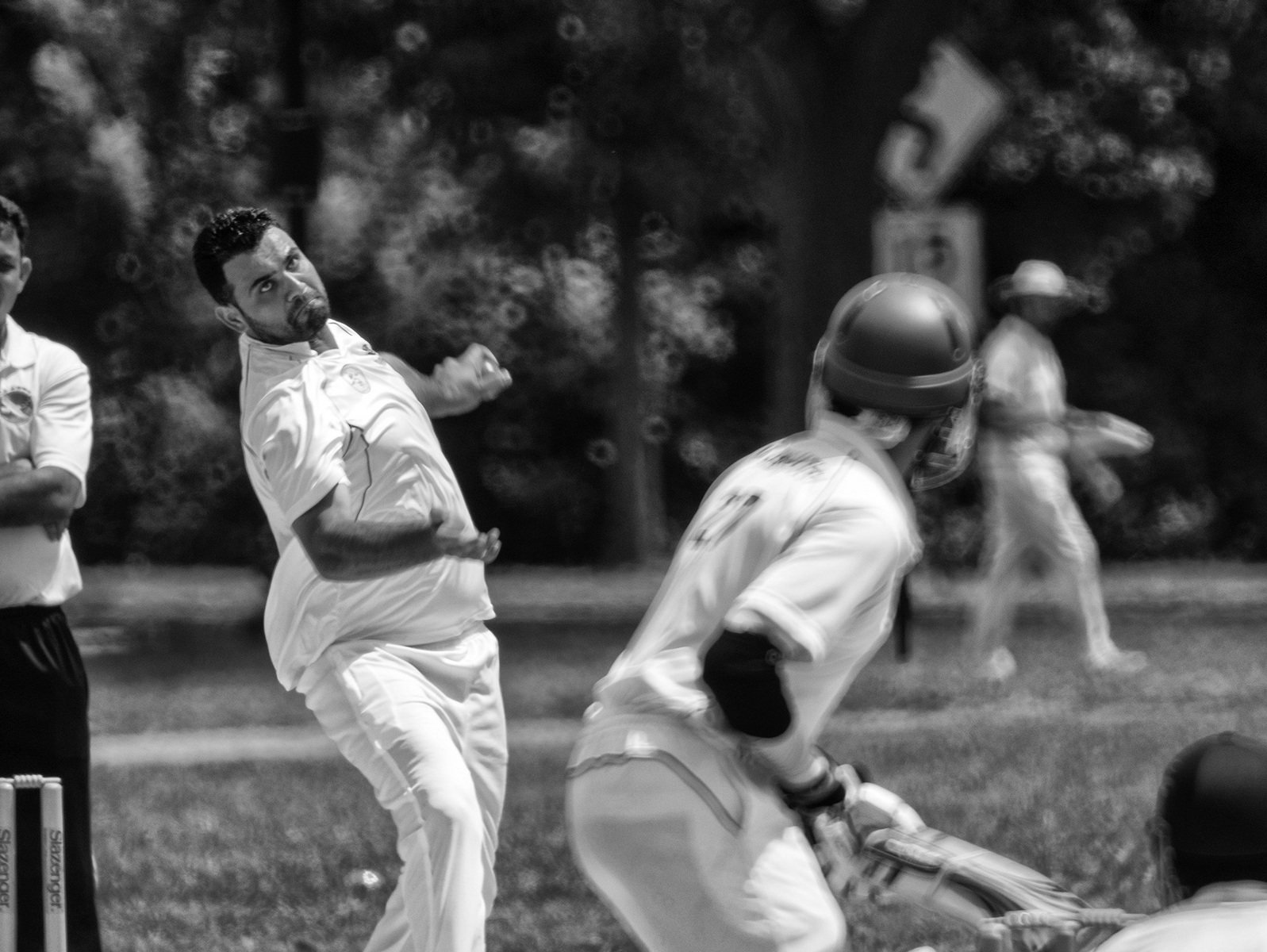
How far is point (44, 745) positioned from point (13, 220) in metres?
1.31

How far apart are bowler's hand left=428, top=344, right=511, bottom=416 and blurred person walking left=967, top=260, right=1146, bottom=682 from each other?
6.84 m

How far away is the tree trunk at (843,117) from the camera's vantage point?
49.7 feet

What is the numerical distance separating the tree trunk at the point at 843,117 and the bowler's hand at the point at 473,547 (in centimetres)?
1052

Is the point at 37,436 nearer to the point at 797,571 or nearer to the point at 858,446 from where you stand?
the point at 858,446

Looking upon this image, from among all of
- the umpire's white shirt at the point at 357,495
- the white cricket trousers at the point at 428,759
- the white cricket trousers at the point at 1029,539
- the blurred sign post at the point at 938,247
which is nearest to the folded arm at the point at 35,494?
the umpire's white shirt at the point at 357,495

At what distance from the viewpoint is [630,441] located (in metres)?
25.4

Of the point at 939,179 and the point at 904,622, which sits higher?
the point at 939,179

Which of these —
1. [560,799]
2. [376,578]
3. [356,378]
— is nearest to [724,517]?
[376,578]

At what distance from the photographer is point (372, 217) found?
933 inches

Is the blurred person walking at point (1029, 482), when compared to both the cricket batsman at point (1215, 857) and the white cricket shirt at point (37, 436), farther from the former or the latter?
the cricket batsman at point (1215, 857)

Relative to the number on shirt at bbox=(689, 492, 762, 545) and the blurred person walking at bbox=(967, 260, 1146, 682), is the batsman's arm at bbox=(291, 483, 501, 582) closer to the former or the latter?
the number on shirt at bbox=(689, 492, 762, 545)

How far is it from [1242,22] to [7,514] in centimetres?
2112

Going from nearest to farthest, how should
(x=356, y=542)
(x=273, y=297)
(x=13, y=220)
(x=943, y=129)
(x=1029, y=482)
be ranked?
(x=356, y=542) < (x=273, y=297) < (x=13, y=220) < (x=1029, y=482) < (x=943, y=129)

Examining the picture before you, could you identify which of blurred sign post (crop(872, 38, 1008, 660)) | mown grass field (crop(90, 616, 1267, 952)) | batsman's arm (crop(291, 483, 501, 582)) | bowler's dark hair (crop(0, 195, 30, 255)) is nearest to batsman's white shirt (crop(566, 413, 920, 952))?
batsman's arm (crop(291, 483, 501, 582))
